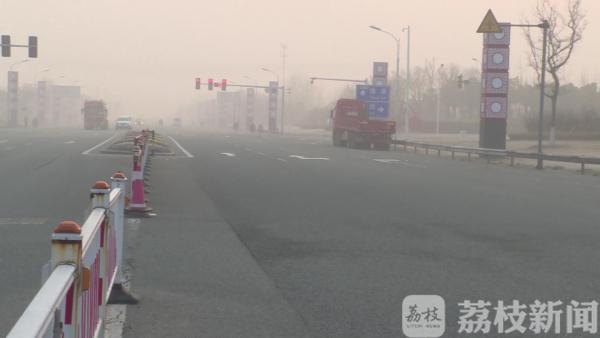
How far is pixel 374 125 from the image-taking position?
49.2 meters

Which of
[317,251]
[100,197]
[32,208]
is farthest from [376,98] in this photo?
[100,197]

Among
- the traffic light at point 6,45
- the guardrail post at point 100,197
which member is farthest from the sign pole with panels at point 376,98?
the guardrail post at point 100,197

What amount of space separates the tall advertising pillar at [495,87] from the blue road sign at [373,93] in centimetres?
2026

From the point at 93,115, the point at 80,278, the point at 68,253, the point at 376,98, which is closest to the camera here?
the point at 68,253

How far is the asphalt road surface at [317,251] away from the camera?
688 centimetres

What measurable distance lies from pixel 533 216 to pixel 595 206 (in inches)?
108

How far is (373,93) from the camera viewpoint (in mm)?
60469

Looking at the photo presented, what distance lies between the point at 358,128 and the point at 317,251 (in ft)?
131

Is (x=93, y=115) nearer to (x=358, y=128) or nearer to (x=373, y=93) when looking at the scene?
(x=373, y=93)

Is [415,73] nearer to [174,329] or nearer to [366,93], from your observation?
[366,93]

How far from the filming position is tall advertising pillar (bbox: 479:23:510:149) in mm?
39719

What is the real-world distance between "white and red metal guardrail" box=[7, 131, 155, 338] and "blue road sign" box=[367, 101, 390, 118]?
5408 centimetres

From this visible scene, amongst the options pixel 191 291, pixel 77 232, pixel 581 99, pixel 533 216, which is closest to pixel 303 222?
pixel 533 216

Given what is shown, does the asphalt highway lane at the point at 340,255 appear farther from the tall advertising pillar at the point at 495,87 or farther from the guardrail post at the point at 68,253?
the tall advertising pillar at the point at 495,87
